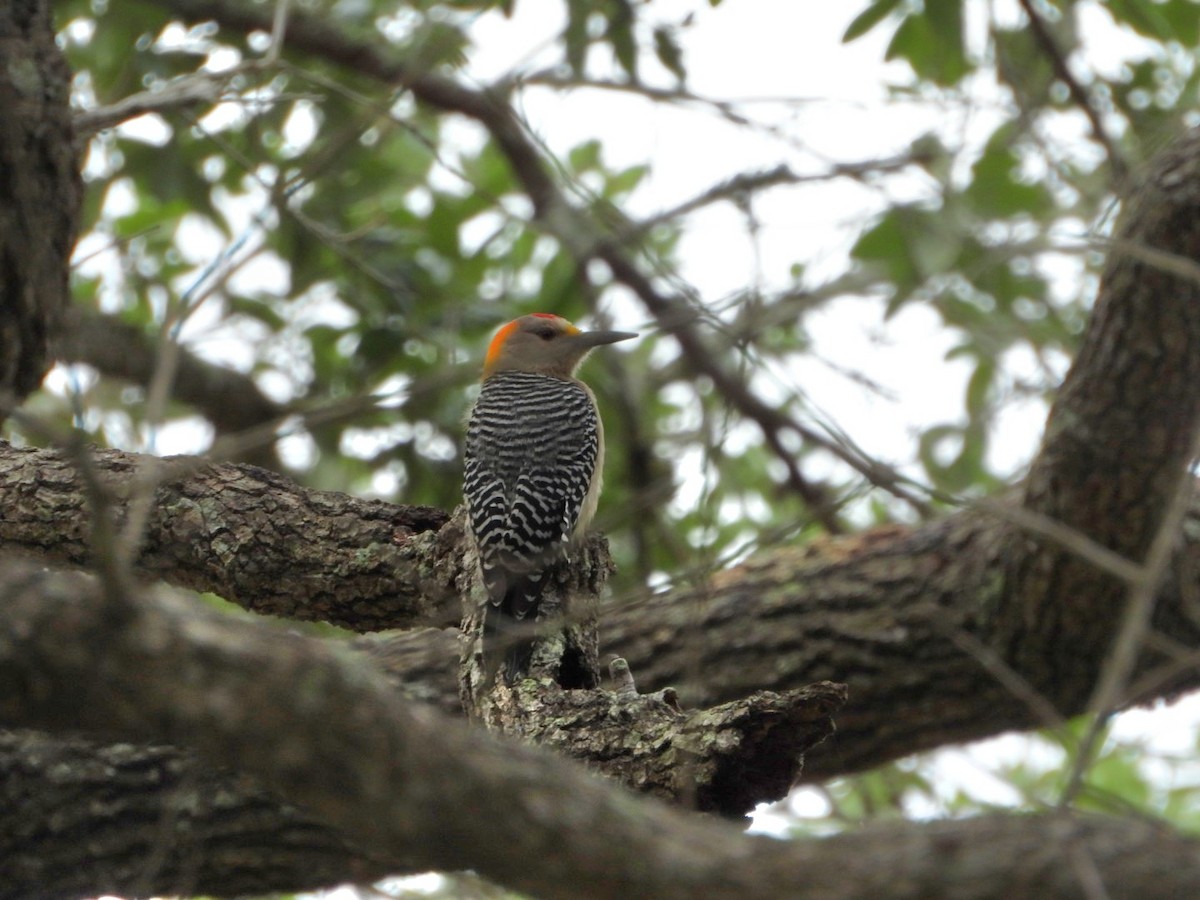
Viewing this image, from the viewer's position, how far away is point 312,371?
24.7 feet

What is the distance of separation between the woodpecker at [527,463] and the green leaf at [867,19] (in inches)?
72.6

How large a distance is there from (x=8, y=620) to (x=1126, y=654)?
196 cm

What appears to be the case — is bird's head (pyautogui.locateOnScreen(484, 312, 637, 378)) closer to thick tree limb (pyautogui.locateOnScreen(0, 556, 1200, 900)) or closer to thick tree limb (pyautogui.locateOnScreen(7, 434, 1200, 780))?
thick tree limb (pyautogui.locateOnScreen(7, 434, 1200, 780))

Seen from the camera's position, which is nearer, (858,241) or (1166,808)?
(858,241)

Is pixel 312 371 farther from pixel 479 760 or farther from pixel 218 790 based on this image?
pixel 479 760

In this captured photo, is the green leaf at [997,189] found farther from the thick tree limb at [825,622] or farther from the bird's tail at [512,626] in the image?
the bird's tail at [512,626]

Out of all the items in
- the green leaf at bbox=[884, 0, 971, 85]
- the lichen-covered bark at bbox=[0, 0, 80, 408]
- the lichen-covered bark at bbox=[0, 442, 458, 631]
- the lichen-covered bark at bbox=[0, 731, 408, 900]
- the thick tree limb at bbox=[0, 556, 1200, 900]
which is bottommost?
the thick tree limb at bbox=[0, 556, 1200, 900]

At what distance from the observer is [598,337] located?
7.14 metres

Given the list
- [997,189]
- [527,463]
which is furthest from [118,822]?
[997,189]

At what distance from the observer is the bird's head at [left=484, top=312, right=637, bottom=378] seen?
7.79m

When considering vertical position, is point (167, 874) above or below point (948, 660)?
below

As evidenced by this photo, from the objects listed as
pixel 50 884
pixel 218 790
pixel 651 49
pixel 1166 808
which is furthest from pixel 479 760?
pixel 1166 808

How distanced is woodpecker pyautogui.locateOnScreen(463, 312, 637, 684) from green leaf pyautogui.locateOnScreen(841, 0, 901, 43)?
1.84 meters

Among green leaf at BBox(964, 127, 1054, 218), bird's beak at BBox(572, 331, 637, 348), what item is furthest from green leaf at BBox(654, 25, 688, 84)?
green leaf at BBox(964, 127, 1054, 218)
